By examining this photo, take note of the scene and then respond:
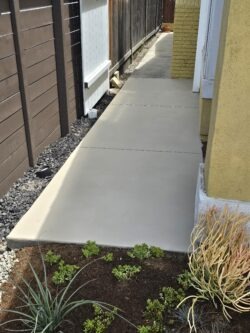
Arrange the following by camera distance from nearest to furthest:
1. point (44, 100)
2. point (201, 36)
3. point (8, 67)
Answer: point (8, 67) → point (44, 100) → point (201, 36)

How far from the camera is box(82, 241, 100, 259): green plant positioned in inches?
110

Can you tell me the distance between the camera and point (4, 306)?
2393 millimetres

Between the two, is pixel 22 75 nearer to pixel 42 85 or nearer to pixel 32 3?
pixel 42 85

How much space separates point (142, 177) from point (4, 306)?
1938 millimetres

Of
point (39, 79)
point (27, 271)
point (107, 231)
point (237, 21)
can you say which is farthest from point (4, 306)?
point (39, 79)

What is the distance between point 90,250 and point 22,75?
1.88m

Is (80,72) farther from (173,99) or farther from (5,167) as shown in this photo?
(5,167)

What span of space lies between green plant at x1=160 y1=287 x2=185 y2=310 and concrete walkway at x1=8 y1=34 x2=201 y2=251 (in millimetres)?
470

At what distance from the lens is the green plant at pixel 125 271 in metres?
2.57

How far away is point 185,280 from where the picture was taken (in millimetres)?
2498

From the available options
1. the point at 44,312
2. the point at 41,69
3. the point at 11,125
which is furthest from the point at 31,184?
the point at 44,312

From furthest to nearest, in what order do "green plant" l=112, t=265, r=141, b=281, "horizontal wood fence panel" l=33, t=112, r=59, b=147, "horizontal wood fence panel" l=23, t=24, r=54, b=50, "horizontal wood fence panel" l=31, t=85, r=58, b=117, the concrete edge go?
1. "horizontal wood fence panel" l=33, t=112, r=59, b=147
2. "horizontal wood fence panel" l=31, t=85, r=58, b=117
3. "horizontal wood fence panel" l=23, t=24, r=54, b=50
4. the concrete edge
5. "green plant" l=112, t=265, r=141, b=281

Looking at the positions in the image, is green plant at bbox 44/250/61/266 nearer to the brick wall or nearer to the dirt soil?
the dirt soil

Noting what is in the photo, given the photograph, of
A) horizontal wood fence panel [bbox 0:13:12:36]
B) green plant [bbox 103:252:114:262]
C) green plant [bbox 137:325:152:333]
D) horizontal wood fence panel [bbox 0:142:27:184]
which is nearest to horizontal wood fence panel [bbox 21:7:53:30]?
horizontal wood fence panel [bbox 0:13:12:36]
